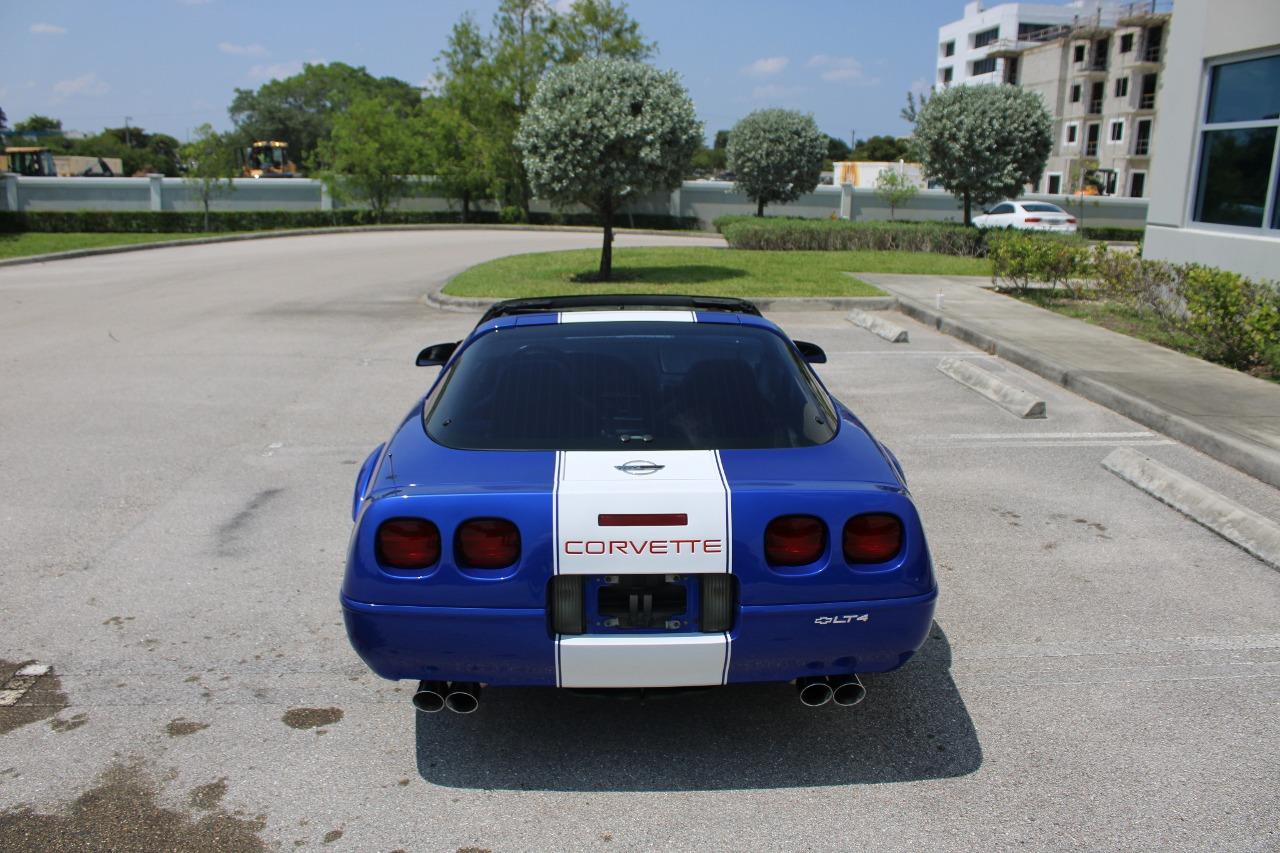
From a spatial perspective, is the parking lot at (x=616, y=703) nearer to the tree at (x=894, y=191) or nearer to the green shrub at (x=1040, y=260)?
the green shrub at (x=1040, y=260)

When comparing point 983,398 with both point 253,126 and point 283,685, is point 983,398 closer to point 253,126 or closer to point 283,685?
point 283,685

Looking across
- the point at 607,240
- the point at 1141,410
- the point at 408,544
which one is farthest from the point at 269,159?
the point at 408,544

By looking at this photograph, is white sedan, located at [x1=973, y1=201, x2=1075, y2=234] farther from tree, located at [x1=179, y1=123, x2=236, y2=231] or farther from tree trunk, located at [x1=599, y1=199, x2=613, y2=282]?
tree, located at [x1=179, y1=123, x2=236, y2=231]

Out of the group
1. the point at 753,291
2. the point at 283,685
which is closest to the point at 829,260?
the point at 753,291

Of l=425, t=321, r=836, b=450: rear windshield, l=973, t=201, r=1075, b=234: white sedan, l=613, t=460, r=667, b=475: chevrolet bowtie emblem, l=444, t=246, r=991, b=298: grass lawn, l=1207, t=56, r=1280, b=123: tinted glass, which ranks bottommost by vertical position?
l=444, t=246, r=991, b=298: grass lawn

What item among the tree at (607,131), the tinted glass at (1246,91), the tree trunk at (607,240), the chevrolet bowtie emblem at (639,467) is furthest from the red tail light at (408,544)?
the tree trunk at (607,240)

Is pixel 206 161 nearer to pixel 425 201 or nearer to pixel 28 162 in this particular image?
pixel 425 201

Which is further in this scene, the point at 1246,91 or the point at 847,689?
the point at 1246,91

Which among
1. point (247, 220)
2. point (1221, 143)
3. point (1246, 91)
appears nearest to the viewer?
point (1246, 91)

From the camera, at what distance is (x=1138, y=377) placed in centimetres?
984

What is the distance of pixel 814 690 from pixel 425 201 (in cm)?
4574

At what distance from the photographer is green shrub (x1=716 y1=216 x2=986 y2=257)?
25016 millimetres

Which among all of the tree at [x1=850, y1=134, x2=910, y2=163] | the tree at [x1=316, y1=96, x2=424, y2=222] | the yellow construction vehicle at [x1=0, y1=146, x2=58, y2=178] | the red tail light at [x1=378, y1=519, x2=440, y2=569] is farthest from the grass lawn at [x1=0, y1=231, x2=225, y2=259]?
the tree at [x1=850, y1=134, x2=910, y2=163]

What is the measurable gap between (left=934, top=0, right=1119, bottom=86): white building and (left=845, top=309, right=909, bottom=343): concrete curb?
75.2 metres
